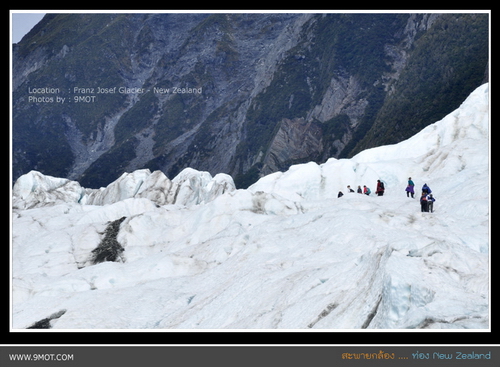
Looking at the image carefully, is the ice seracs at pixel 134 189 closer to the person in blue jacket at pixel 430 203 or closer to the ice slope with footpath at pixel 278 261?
the ice slope with footpath at pixel 278 261

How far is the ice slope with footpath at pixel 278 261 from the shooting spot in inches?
681

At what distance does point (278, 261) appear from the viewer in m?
28.7

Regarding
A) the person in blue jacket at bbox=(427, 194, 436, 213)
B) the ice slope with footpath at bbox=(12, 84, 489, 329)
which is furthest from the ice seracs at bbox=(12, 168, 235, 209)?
the person in blue jacket at bbox=(427, 194, 436, 213)

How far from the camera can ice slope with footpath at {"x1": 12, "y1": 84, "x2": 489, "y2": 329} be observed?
17297mm

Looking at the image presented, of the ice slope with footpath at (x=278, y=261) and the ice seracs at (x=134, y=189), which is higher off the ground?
the ice seracs at (x=134, y=189)

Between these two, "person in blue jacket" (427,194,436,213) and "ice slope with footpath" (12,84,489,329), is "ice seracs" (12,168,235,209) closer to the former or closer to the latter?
"ice slope with footpath" (12,84,489,329)
